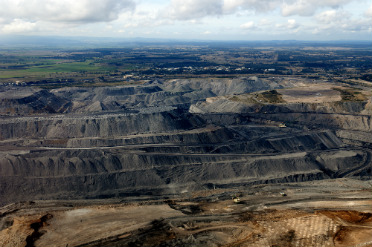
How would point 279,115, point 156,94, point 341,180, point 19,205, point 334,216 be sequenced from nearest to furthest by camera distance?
point 334,216, point 19,205, point 341,180, point 279,115, point 156,94

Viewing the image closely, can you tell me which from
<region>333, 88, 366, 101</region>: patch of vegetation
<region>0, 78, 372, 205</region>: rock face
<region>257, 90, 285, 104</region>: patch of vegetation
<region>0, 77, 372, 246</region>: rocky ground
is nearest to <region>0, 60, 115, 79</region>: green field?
<region>0, 78, 372, 205</region>: rock face

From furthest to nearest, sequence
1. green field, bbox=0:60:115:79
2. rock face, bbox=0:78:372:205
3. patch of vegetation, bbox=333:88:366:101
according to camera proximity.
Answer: green field, bbox=0:60:115:79 < patch of vegetation, bbox=333:88:366:101 < rock face, bbox=0:78:372:205

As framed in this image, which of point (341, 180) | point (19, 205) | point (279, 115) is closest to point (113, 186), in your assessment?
point (19, 205)

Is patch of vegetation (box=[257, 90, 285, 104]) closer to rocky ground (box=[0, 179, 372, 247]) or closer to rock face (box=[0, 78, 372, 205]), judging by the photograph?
rock face (box=[0, 78, 372, 205])

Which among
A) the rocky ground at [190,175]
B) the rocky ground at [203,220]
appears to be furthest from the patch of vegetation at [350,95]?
the rocky ground at [203,220]

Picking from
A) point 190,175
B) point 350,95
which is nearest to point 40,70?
point 190,175

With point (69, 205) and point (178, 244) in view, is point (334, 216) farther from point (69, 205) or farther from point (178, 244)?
point (69, 205)

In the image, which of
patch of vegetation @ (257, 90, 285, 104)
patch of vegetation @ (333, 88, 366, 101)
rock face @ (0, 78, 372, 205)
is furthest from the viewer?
patch of vegetation @ (257, 90, 285, 104)

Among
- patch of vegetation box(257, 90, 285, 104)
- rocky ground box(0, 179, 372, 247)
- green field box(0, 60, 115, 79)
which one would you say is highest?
green field box(0, 60, 115, 79)

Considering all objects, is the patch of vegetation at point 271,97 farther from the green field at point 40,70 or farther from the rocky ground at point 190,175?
the green field at point 40,70
